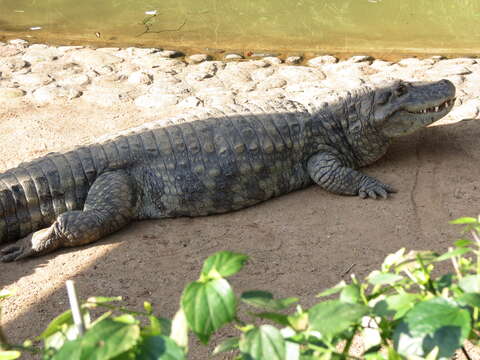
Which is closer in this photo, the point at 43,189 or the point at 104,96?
the point at 43,189

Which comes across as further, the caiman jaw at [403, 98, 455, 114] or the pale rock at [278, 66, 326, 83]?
the pale rock at [278, 66, 326, 83]

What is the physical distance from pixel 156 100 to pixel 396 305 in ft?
18.7

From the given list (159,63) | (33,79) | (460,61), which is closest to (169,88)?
(159,63)

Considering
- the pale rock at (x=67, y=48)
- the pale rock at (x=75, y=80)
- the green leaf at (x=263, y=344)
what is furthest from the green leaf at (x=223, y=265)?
the pale rock at (x=67, y=48)

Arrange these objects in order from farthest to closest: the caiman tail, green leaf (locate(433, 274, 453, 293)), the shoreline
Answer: the shoreline
the caiman tail
green leaf (locate(433, 274, 453, 293))

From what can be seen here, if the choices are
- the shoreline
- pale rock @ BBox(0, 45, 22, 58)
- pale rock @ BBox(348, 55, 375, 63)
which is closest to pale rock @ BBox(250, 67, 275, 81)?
the shoreline

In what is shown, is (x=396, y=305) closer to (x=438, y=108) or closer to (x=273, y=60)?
(x=438, y=108)

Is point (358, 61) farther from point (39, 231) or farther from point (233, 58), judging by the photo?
point (39, 231)

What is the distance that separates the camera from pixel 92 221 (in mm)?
4457

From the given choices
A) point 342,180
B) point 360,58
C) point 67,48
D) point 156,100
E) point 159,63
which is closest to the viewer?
point 342,180

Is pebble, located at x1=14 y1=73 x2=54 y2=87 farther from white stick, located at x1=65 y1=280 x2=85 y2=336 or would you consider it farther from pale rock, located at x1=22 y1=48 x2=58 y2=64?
white stick, located at x1=65 y1=280 x2=85 y2=336

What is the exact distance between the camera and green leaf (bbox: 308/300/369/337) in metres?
1.18

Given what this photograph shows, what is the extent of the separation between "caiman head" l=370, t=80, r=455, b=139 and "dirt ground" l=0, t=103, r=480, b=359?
0.34m

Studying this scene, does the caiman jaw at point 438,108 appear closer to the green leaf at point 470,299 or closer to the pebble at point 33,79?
the green leaf at point 470,299
